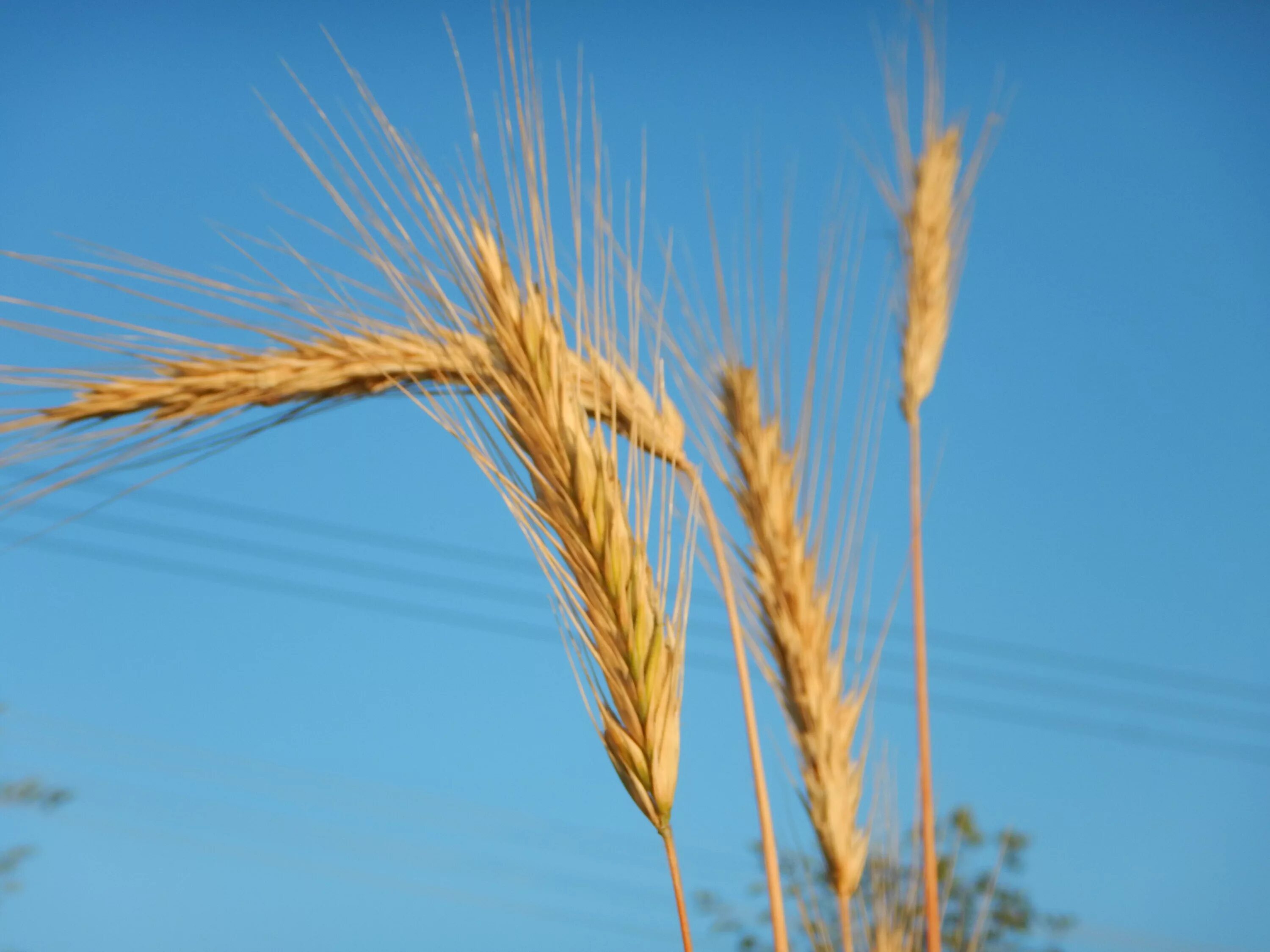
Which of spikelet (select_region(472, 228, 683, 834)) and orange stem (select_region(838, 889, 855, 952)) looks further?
orange stem (select_region(838, 889, 855, 952))

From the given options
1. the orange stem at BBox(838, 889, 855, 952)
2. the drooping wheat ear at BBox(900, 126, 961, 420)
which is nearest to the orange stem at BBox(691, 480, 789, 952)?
the orange stem at BBox(838, 889, 855, 952)

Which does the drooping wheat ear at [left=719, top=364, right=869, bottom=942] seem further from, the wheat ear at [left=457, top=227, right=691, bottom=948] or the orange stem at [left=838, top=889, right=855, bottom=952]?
the wheat ear at [left=457, top=227, right=691, bottom=948]

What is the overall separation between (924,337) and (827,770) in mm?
846

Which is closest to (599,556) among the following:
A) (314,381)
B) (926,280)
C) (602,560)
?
(602,560)

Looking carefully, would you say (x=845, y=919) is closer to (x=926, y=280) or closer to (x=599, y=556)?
(x=599, y=556)

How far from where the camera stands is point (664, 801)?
3.29 ft

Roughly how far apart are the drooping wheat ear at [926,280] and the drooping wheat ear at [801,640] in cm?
40

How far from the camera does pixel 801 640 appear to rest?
4.79 feet

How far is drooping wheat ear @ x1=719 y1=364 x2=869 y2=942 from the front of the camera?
1410 mm

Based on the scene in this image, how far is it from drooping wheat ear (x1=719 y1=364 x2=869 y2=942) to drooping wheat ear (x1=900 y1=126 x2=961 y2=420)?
1.31 feet

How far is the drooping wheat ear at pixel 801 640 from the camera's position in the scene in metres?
1.41

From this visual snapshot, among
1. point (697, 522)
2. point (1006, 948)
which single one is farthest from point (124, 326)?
point (1006, 948)

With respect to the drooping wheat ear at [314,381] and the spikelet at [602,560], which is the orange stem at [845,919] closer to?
the spikelet at [602,560]

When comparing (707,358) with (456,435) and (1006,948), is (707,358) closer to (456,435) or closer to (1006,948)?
(456,435)
